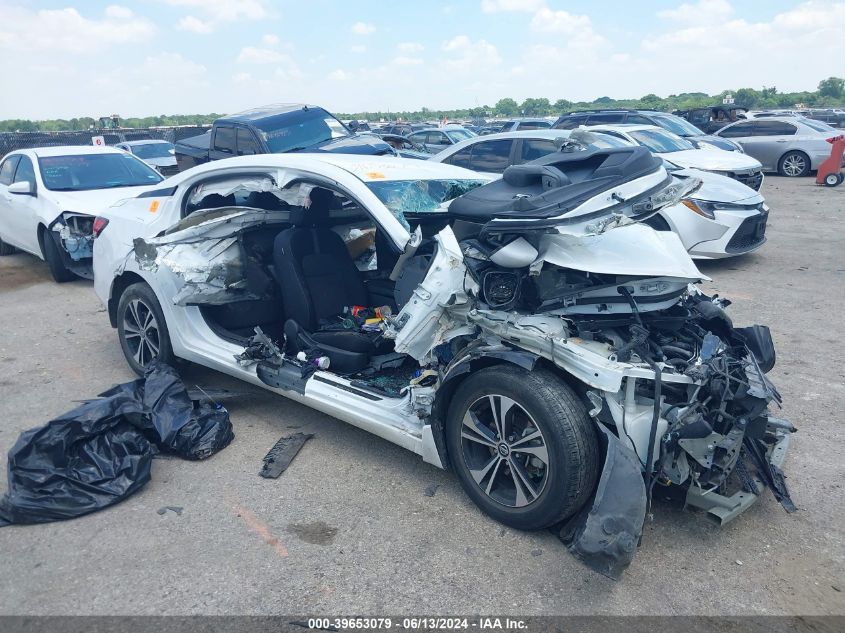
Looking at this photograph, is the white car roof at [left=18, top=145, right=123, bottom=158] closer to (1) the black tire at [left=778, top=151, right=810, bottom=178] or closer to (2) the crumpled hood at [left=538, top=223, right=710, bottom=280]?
(2) the crumpled hood at [left=538, top=223, right=710, bottom=280]

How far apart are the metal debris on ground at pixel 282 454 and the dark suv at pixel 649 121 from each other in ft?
34.5

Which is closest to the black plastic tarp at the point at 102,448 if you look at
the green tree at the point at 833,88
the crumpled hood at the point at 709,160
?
the crumpled hood at the point at 709,160

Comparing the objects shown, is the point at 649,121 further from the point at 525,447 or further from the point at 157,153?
the point at 525,447

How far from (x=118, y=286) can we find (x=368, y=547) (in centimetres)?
325

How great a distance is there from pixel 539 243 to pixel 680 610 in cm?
172

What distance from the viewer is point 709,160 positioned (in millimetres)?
10453

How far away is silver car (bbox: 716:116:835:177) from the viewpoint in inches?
667

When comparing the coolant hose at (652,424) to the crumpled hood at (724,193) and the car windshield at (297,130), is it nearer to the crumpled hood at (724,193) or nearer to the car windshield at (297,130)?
the crumpled hood at (724,193)

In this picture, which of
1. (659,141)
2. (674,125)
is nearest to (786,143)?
(674,125)

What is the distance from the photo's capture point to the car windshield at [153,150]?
1708 centimetres

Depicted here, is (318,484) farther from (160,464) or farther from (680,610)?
(680,610)

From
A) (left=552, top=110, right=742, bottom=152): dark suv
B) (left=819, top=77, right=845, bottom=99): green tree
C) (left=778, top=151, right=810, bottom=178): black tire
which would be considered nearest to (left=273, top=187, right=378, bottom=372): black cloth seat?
(left=552, top=110, right=742, bottom=152): dark suv

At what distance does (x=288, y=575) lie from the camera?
290 centimetres

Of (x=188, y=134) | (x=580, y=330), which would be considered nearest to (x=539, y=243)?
(x=580, y=330)
